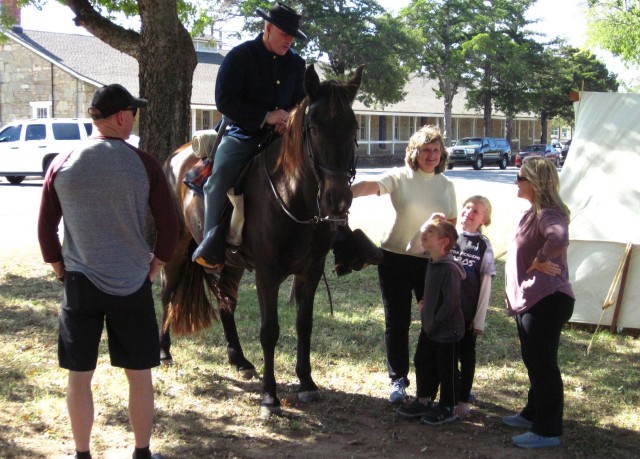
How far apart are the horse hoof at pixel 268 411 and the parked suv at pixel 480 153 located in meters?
39.5

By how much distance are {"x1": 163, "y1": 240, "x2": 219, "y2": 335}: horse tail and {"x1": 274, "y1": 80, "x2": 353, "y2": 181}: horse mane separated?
1711mm

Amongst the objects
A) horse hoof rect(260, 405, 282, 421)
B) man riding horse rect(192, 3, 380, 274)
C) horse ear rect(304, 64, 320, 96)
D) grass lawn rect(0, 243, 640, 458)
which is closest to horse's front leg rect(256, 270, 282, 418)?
horse hoof rect(260, 405, 282, 421)

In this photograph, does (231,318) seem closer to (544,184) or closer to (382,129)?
(544,184)

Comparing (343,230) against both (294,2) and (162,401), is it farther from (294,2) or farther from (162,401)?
(294,2)

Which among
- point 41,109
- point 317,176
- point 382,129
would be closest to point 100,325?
point 317,176

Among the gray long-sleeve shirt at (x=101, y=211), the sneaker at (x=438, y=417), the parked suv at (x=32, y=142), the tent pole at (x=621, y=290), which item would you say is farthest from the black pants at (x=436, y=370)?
the parked suv at (x=32, y=142)

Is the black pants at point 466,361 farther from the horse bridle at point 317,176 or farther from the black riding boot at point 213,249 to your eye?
the black riding boot at point 213,249

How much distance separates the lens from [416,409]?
5.16m

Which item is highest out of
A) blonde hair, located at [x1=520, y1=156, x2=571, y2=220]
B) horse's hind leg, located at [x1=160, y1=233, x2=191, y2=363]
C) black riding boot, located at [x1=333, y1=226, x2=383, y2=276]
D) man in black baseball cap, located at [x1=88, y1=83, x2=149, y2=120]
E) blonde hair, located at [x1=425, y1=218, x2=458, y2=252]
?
man in black baseball cap, located at [x1=88, y1=83, x2=149, y2=120]

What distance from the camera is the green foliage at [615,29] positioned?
82.4 feet

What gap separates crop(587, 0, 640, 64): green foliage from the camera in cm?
2511

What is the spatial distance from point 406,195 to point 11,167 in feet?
76.1

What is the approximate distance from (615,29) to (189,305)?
2268 cm

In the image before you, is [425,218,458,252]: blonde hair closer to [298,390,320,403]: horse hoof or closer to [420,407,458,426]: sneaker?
[420,407,458,426]: sneaker
